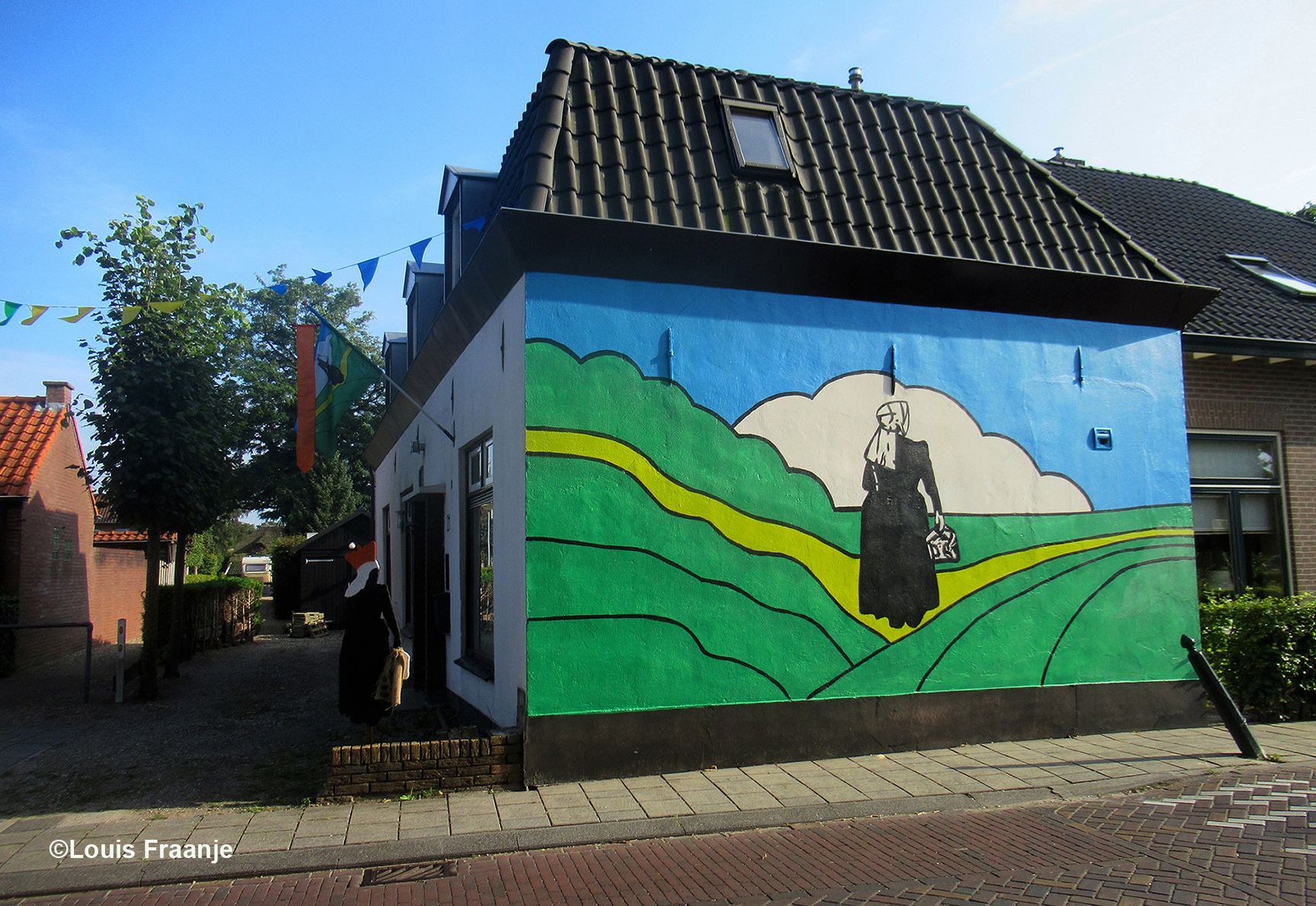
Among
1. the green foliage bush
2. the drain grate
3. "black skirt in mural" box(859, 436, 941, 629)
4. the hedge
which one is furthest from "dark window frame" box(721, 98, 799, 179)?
the hedge

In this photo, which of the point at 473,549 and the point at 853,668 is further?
the point at 473,549

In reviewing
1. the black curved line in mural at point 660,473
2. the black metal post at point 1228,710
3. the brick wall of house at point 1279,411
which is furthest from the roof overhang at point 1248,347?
the black curved line in mural at point 660,473

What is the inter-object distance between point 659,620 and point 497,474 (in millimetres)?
1861

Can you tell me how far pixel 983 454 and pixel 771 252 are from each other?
8.48 ft

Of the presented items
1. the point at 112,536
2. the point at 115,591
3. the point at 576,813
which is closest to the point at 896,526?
the point at 576,813

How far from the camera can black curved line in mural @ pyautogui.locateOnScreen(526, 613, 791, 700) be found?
5871mm

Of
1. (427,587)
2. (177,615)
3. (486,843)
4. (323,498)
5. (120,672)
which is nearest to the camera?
(486,843)

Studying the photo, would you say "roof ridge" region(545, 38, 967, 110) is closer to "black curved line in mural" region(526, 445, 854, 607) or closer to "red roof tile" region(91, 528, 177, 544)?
"black curved line in mural" region(526, 445, 854, 607)

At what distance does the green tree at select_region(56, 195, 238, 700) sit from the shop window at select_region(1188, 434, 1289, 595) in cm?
1274

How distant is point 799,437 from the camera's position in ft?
21.9

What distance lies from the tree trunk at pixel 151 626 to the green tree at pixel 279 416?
79.0ft

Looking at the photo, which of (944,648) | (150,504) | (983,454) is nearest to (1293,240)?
(983,454)

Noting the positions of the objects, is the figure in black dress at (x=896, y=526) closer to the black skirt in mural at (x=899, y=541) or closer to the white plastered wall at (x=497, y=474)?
the black skirt in mural at (x=899, y=541)

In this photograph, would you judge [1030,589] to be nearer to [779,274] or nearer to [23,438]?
[779,274]
